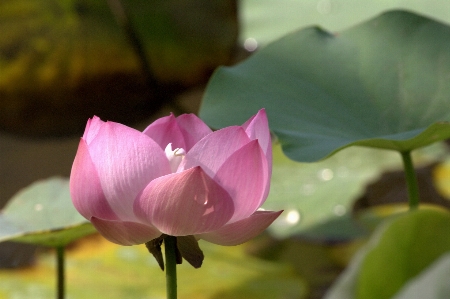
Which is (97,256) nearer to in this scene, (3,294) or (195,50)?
(3,294)

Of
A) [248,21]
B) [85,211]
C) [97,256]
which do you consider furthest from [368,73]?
[248,21]

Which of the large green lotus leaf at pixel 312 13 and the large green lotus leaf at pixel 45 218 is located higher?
the large green lotus leaf at pixel 312 13

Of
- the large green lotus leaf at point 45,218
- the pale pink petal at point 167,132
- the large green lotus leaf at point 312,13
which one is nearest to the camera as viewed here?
the pale pink petal at point 167,132

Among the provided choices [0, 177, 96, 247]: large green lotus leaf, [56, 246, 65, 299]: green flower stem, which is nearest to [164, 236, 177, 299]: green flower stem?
[0, 177, 96, 247]: large green lotus leaf

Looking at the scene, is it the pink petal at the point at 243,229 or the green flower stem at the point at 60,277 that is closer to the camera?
the pink petal at the point at 243,229

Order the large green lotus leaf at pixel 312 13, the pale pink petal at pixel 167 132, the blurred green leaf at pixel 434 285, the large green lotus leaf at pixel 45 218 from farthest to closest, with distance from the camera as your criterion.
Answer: the large green lotus leaf at pixel 312 13
the large green lotus leaf at pixel 45 218
the pale pink petal at pixel 167 132
the blurred green leaf at pixel 434 285

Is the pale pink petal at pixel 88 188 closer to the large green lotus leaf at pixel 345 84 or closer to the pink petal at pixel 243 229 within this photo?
the pink petal at pixel 243 229

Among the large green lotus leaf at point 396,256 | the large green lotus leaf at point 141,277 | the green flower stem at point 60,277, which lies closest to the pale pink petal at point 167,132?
the large green lotus leaf at point 396,256
